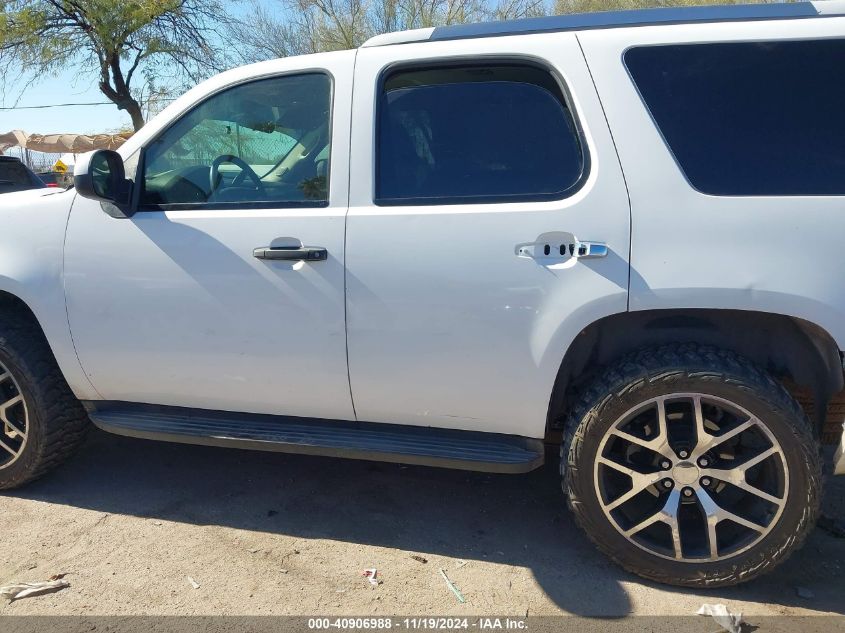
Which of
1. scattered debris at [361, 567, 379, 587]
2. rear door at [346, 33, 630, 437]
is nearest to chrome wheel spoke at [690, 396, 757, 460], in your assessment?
rear door at [346, 33, 630, 437]

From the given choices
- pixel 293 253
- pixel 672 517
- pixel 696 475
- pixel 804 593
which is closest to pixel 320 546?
pixel 293 253

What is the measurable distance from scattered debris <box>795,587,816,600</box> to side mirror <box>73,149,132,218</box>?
3271 millimetres

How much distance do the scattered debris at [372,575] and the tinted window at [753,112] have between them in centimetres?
201

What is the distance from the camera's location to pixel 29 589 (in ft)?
8.79

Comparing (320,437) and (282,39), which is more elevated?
(282,39)

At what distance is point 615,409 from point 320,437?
50.4 inches

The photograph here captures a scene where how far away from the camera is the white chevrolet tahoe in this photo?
239 centimetres

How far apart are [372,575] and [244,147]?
2001 millimetres

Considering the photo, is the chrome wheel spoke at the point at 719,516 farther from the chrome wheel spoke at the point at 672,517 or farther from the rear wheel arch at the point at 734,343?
the rear wheel arch at the point at 734,343

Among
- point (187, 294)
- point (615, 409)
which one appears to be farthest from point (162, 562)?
point (615, 409)

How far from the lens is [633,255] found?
2.41 meters

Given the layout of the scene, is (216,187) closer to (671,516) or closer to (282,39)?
(671,516)

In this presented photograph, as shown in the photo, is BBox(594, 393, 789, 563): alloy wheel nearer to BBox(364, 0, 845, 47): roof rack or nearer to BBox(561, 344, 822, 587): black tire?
BBox(561, 344, 822, 587): black tire

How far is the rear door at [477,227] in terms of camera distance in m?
2.48
